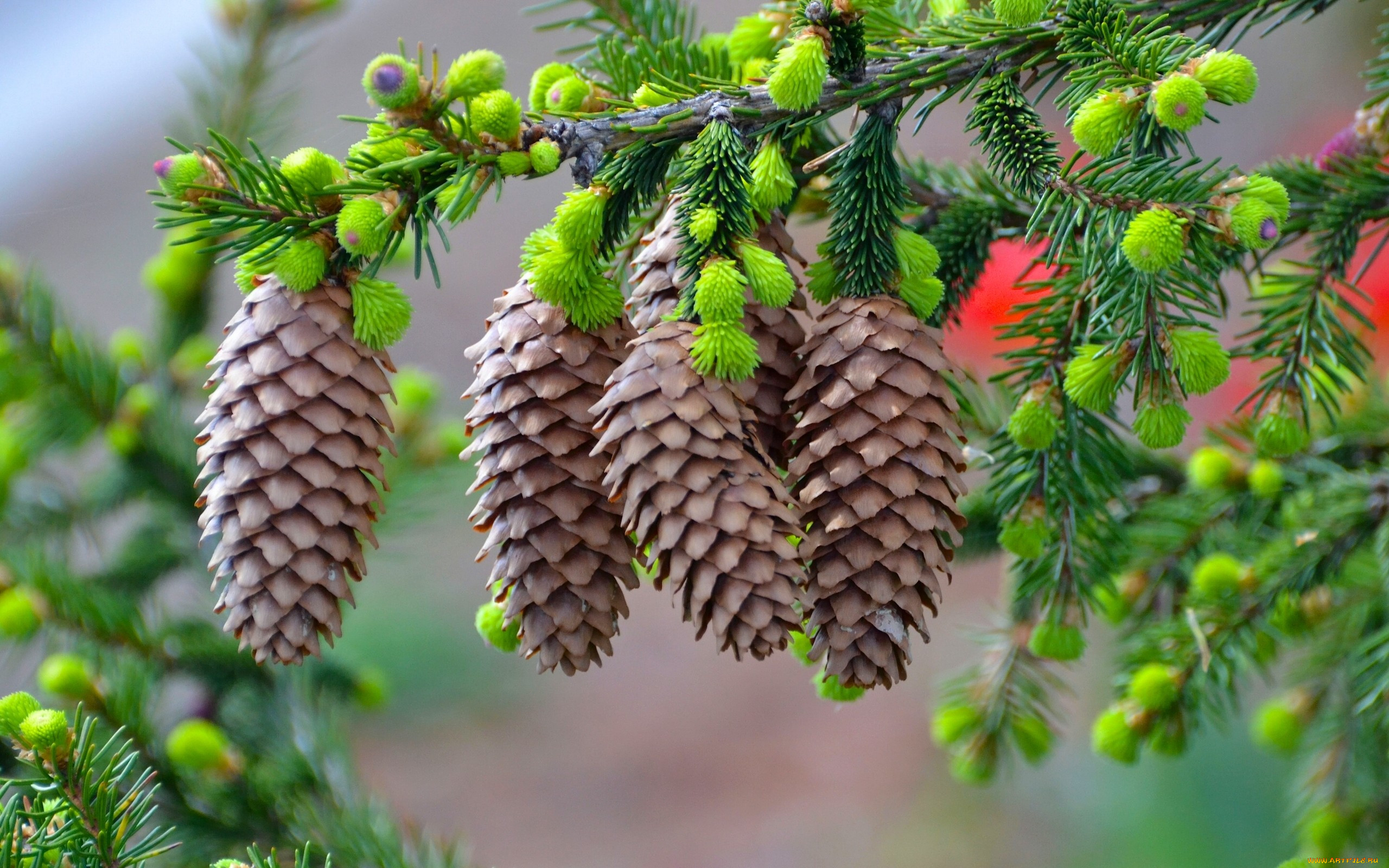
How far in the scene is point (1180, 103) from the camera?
0.45 meters

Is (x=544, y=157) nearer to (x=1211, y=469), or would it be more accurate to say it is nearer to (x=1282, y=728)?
(x=1211, y=469)

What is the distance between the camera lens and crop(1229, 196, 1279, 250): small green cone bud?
43cm

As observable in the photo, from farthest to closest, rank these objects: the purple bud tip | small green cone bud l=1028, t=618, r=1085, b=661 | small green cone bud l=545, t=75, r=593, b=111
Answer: small green cone bud l=1028, t=618, r=1085, b=661, small green cone bud l=545, t=75, r=593, b=111, the purple bud tip

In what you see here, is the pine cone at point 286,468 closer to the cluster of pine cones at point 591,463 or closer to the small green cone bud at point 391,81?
the cluster of pine cones at point 591,463

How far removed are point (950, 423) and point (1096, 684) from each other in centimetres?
277

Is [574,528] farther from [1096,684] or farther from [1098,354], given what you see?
[1096,684]

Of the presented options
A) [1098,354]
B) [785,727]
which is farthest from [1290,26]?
[1098,354]

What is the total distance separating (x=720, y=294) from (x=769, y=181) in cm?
8

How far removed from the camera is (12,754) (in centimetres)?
76

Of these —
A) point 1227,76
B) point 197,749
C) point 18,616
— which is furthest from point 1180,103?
point 18,616

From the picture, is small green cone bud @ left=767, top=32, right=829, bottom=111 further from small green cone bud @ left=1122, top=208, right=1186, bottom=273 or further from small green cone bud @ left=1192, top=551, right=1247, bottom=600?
small green cone bud @ left=1192, top=551, right=1247, bottom=600

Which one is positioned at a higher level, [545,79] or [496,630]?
[545,79]

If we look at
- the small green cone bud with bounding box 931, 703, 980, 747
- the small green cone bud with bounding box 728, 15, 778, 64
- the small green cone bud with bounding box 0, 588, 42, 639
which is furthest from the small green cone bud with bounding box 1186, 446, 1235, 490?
the small green cone bud with bounding box 0, 588, 42, 639

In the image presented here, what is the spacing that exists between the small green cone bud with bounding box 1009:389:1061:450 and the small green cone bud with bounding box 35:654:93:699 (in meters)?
0.72
